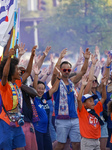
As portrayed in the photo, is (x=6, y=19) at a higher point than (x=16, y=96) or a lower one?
higher

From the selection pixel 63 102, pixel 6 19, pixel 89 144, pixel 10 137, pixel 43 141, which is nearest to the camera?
pixel 10 137

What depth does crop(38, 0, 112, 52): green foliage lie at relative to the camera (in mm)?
29734

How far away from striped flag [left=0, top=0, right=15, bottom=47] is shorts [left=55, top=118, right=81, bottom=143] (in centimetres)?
161

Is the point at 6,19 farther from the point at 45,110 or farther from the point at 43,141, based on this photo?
the point at 43,141

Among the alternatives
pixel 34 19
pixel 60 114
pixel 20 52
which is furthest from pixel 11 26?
pixel 34 19

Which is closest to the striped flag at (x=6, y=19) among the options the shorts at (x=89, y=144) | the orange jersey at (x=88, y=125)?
the orange jersey at (x=88, y=125)

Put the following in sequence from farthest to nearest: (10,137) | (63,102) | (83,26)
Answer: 1. (83,26)
2. (63,102)
3. (10,137)

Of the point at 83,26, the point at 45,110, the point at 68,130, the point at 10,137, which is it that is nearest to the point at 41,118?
the point at 45,110

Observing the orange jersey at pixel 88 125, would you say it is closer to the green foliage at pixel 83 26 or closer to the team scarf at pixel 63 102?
the team scarf at pixel 63 102

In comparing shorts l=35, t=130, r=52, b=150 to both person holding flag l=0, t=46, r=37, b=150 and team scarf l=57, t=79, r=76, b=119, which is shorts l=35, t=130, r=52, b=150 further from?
person holding flag l=0, t=46, r=37, b=150

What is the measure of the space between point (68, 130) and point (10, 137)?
1.65m

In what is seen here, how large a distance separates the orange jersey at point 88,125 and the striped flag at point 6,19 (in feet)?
5.32

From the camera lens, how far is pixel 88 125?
6504 millimetres

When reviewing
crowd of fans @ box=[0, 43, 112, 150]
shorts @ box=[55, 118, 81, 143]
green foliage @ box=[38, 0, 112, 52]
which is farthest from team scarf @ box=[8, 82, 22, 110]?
green foliage @ box=[38, 0, 112, 52]
